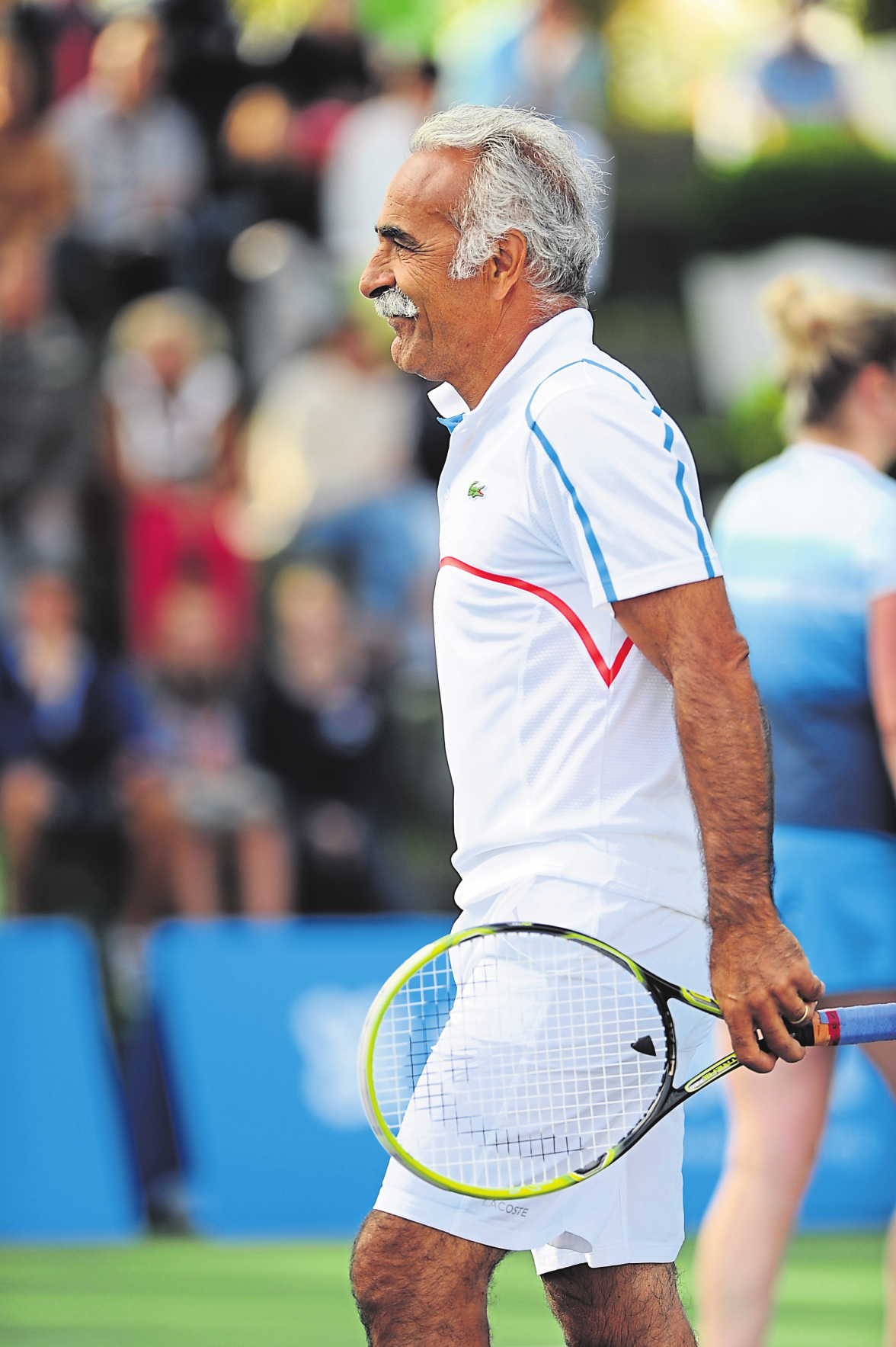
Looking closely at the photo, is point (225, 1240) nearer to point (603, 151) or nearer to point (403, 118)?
point (403, 118)

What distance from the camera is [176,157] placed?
9.40 meters

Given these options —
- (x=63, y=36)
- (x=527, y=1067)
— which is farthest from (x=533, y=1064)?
(x=63, y=36)

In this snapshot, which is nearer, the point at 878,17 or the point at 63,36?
the point at 63,36

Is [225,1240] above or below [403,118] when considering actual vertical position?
below

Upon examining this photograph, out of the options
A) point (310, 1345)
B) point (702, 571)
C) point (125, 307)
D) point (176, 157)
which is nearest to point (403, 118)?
point (176, 157)

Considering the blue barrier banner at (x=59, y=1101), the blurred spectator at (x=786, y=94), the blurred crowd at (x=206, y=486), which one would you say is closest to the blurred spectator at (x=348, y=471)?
the blurred crowd at (x=206, y=486)

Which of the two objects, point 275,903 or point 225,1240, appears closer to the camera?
point 225,1240

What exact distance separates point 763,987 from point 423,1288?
60 centimetres

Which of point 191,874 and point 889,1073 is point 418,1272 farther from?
point 191,874

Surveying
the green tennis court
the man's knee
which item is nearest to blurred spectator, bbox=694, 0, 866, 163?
the green tennis court

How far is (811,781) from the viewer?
349 centimetres

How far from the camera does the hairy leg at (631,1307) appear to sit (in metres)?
2.51

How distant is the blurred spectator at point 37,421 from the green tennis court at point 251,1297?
3.55 metres

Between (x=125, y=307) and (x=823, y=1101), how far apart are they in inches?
260
